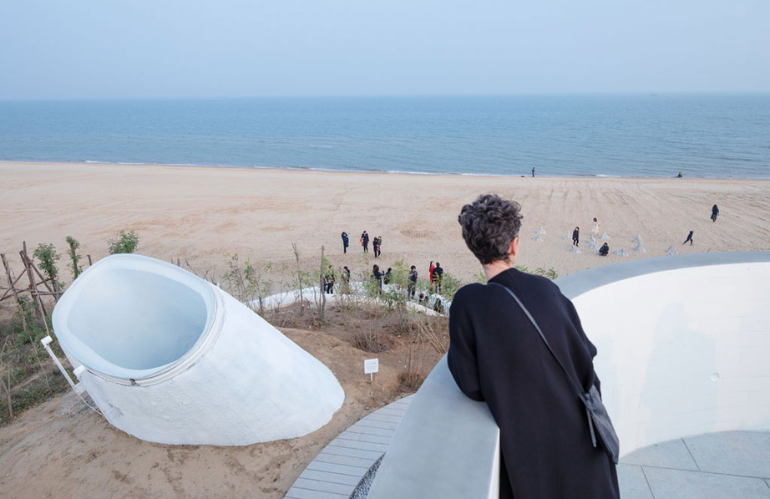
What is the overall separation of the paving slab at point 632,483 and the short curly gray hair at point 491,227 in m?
2.42

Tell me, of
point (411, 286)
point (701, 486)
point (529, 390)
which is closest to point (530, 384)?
point (529, 390)

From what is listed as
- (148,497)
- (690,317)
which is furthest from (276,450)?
(690,317)

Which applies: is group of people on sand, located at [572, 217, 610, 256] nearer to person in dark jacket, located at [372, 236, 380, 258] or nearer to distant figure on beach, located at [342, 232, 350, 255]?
person in dark jacket, located at [372, 236, 380, 258]

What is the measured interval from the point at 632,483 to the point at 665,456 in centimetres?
45

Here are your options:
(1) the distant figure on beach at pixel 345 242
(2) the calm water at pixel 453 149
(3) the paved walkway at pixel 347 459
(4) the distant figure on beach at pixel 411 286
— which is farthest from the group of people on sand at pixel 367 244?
(2) the calm water at pixel 453 149

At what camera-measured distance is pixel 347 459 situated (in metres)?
4.34

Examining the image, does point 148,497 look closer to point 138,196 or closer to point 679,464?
point 679,464

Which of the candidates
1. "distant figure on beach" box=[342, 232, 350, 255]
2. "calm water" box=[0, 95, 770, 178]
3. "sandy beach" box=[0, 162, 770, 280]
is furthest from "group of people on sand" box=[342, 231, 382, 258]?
"calm water" box=[0, 95, 770, 178]

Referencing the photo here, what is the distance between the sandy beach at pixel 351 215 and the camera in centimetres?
1789

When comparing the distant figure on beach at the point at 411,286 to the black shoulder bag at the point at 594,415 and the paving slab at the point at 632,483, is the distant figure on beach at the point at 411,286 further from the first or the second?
the black shoulder bag at the point at 594,415

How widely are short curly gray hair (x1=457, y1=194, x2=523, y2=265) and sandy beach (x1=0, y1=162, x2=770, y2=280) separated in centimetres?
1348

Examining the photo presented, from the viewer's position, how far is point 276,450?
453 cm

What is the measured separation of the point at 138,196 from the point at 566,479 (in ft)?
95.5

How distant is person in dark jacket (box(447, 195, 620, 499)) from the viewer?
157 cm
